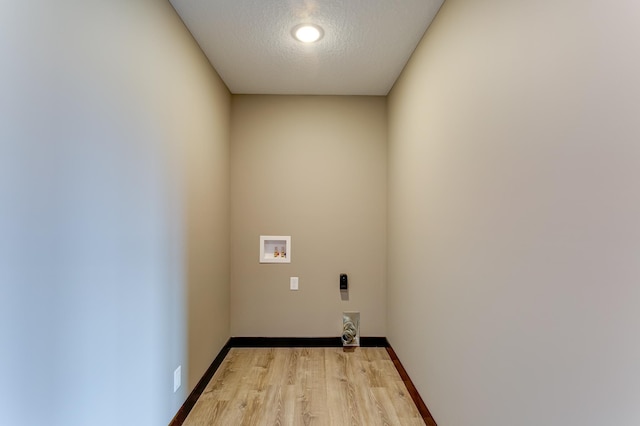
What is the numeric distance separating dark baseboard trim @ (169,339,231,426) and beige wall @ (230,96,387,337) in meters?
0.42

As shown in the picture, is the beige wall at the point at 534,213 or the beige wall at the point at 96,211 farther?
the beige wall at the point at 96,211

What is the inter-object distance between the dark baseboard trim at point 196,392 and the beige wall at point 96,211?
0.07m

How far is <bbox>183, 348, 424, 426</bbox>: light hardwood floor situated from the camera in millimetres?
1984

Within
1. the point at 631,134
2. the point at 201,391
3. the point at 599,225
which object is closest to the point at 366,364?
the point at 201,391

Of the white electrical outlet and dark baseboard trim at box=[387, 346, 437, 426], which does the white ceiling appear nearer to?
the white electrical outlet

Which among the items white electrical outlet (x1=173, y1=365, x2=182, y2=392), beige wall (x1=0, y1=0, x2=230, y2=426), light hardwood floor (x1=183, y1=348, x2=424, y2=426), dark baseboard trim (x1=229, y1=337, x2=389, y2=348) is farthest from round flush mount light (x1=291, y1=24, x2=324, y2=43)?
dark baseboard trim (x1=229, y1=337, x2=389, y2=348)

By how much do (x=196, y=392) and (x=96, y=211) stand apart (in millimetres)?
1575

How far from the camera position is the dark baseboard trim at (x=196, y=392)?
1.90 meters

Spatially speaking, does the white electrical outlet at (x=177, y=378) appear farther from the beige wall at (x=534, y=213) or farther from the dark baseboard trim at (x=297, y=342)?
the beige wall at (x=534, y=213)

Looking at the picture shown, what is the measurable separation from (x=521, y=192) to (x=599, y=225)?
31 centimetres

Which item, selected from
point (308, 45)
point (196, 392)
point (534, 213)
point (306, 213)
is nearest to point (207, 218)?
point (306, 213)

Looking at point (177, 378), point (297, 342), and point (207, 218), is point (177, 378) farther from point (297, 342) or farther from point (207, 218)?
point (297, 342)

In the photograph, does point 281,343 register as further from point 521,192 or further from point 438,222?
point 521,192

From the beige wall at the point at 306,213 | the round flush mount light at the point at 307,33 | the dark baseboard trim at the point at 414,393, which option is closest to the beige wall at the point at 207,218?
the beige wall at the point at 306,213
